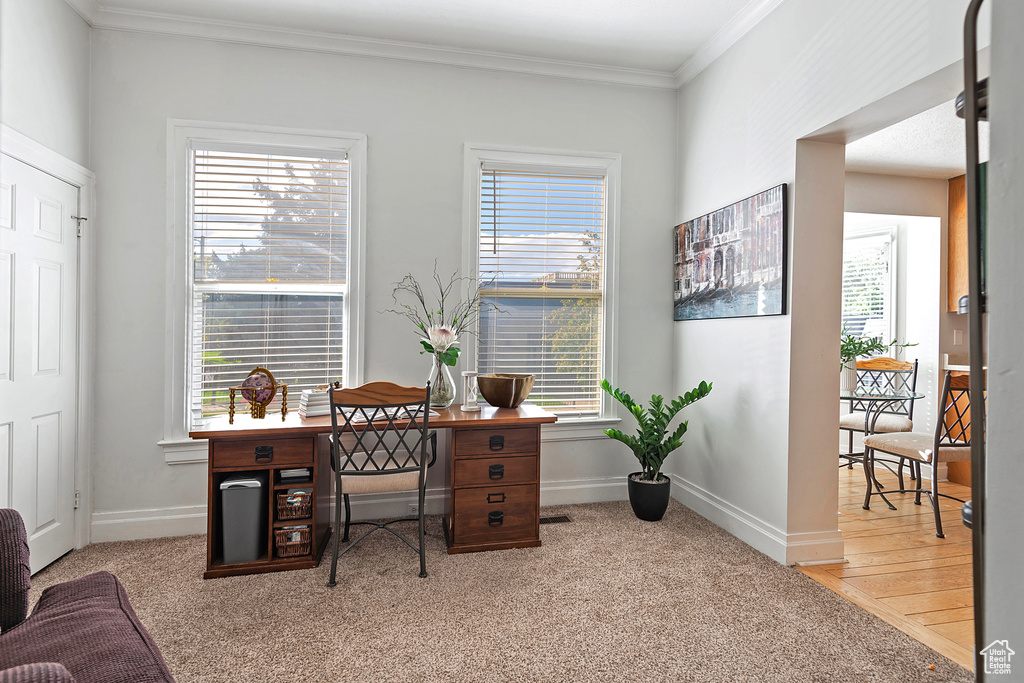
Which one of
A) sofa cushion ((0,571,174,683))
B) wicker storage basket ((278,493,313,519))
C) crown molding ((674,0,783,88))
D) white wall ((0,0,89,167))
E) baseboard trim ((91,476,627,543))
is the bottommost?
baseboard trim ((91,476,627,543))

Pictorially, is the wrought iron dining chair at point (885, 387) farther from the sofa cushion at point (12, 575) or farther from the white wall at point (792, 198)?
the sofa cushion at point (12, 575)

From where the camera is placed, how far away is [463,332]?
3588 mm

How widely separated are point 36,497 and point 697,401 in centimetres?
375

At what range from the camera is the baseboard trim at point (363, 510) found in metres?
3.10

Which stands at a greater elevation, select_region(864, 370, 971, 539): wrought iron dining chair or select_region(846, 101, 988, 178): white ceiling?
select_region(846, 101, 988, 178): white ceiling

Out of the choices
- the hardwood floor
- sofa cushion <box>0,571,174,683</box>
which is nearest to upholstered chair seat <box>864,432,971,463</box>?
the hardwood floor

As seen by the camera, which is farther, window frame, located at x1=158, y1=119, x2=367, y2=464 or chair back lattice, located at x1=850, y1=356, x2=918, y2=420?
chair back lattice, located at x1=850, y1=356, x2=918, y2=420

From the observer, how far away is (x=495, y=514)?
300cm

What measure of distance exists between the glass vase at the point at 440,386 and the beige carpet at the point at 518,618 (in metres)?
0.79

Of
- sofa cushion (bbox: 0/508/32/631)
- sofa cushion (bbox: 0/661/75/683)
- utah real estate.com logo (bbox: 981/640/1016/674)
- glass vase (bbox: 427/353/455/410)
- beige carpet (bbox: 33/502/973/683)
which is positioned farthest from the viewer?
glass vase (bbox: 427/353/455/410)

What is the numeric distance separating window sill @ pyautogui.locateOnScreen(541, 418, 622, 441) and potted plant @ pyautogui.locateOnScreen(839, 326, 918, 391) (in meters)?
2.18

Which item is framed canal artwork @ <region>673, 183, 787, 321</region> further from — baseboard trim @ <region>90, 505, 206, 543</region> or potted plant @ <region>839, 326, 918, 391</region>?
baseboard trim @ <region>90, 505, 206, 543</region>

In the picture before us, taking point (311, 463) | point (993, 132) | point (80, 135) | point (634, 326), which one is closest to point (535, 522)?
point (311, 463)

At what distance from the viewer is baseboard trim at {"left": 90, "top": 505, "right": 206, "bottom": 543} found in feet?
10.1
